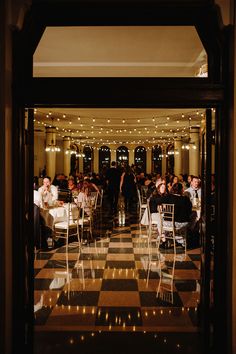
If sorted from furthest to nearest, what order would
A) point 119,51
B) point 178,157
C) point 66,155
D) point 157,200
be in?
point 66,155 < point 178,157 < point 157,200 < point 119,51

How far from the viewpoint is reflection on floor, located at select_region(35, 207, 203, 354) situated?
11.2ft

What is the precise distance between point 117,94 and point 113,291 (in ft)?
8.89

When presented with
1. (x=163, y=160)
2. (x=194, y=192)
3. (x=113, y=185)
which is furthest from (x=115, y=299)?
(x=163, y=160)

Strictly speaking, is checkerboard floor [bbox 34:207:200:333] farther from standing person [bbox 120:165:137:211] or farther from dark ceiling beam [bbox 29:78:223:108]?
standing person [bbox 120:165:137:211]

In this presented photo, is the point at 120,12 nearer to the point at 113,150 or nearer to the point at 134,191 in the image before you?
the point at 134,191

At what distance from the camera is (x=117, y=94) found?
119 inches

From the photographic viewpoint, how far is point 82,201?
811 cm

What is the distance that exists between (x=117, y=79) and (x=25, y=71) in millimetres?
752

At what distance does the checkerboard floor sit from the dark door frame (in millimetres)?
804

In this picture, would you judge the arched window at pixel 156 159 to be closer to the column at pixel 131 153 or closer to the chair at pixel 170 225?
the column at pixel 131 153

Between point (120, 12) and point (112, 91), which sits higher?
point (120, 12)

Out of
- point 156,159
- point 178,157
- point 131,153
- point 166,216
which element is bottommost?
point 166,216

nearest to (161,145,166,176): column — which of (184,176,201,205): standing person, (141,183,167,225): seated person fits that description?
(184,176,201,205): standing person

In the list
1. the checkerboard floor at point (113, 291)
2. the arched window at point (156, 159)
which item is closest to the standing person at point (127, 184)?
the checkerboard floor at point (113, 291)
